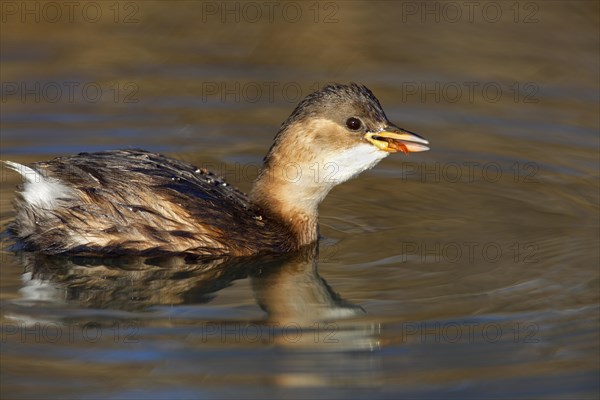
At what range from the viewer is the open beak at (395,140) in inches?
346

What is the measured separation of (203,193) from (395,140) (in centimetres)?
142

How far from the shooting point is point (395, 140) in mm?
8820

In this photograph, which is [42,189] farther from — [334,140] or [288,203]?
[334,140]

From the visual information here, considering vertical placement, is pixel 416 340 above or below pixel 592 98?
below

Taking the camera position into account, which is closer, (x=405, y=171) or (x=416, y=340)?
(x=416, y=340)

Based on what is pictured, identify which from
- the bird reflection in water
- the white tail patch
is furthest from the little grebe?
the bird reflection in water

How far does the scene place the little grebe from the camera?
8.52 meters

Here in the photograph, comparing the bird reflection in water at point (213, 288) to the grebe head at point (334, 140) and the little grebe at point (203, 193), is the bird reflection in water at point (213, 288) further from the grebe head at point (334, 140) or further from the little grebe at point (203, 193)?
the grebe head at point (334, 140)

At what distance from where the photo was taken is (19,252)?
28.6 feet

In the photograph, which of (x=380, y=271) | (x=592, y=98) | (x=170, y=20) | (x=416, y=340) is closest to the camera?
(x=416, y=340)

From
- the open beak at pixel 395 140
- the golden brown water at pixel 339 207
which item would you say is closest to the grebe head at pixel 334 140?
the open beak at pixel 395 140

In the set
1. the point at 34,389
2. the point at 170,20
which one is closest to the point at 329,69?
the point at 170,20

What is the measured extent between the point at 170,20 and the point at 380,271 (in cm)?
696

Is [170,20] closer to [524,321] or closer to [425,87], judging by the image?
[425,87]
